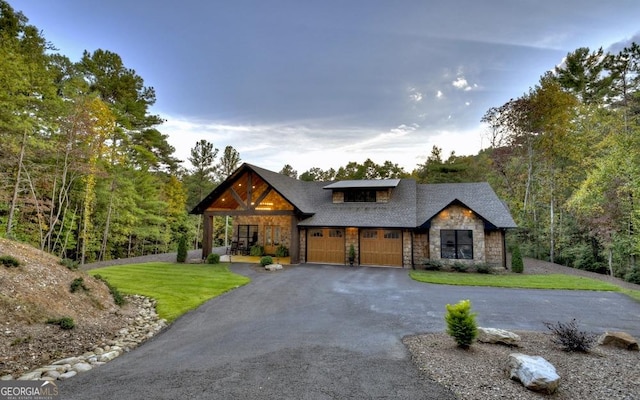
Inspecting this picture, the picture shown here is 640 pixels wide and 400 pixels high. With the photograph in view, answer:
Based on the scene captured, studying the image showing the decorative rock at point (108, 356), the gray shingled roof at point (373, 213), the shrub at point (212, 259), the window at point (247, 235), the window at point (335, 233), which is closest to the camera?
the decorative rock at point (108, 356)

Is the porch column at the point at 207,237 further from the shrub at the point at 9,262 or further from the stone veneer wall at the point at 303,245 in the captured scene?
the shrub at the point at 9,262

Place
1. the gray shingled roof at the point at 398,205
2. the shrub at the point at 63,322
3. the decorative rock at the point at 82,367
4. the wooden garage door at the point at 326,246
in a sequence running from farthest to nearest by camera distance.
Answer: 1. the wooden garage door at the point at 326,246
2. the gray shingled roof at the point at 398,205
3. the shrub at the point at 63,322
4. the decorative rock at the point at 82,367

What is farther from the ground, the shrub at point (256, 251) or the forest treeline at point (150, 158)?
the forest treeline at point (150, 158)

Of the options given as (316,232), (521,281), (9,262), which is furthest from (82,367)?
(521,281)

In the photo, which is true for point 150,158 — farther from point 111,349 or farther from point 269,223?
point 111,349

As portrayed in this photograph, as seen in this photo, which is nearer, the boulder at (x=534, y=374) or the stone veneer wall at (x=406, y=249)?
the boulder at (x=534, y=374)

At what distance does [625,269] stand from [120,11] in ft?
108

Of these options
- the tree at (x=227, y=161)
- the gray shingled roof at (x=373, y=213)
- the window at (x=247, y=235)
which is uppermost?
the tree at (x=227, y=161)

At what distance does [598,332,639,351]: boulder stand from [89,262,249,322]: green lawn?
10.2m

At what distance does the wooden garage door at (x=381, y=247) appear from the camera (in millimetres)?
17922

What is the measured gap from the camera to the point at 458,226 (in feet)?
55.5

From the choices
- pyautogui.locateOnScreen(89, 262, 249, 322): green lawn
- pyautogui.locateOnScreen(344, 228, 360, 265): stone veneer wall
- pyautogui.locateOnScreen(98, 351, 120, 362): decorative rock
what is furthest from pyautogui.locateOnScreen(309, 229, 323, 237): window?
pyautogui.locateOnScreen(98, 351, 120, 362): decorative rock

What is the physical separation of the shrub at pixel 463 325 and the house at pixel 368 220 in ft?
37.7

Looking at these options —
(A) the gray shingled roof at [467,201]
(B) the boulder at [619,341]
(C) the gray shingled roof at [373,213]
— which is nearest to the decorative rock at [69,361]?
(B) the boulder at [619,341]
